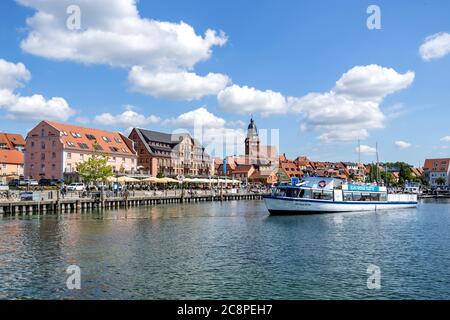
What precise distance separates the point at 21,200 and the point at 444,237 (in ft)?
164

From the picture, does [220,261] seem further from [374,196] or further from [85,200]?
[374,196]

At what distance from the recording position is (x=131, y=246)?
33469mm

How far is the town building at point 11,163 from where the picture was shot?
Result: 4534 inches

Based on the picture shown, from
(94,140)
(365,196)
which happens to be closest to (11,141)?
(94,140)

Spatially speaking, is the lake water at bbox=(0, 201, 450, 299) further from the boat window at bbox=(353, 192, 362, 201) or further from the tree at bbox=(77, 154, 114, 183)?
the tree at bbox=(77, 154, 114, 183)

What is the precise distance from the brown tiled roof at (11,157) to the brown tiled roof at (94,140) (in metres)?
23.3

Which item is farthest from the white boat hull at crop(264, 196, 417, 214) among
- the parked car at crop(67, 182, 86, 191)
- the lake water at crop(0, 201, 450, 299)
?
the parked car at crop(67, 182, 86, 191)

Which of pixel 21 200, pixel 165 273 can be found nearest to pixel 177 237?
pixel 165 273

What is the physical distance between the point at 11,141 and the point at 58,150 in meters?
46.4

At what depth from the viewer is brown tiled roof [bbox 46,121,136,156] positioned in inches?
4085

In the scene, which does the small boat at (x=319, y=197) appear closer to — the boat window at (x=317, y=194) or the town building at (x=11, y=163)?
the boat window at (x=317, y=194)

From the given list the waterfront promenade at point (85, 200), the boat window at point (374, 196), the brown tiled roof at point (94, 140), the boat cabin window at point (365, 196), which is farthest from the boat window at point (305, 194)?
the brown tiled roof at point (94, 140)

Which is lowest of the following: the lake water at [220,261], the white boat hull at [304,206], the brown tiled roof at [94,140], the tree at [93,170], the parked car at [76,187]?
the lake water at [220,261]
